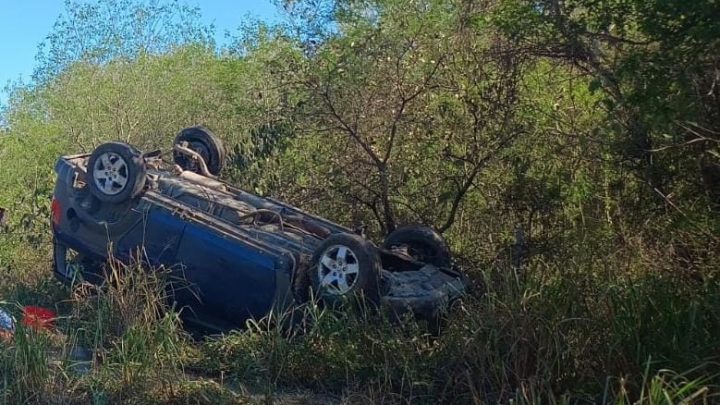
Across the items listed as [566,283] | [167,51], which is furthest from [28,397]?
[167,51]

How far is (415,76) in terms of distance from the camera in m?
9.47

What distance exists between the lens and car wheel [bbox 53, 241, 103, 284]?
8.08 metres

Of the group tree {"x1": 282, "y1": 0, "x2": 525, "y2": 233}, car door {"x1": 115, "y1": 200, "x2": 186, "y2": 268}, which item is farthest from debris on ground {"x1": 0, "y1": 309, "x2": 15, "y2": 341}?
tree {"x1": 282, "y1": 0, "x2": 525, "y2": 233}

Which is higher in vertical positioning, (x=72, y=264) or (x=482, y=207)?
(x=482, y=207)

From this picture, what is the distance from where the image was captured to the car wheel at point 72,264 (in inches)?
318

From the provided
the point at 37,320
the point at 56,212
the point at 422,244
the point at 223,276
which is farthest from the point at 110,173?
the point at 422,244

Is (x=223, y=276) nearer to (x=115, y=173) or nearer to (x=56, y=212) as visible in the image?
(x=115, y=173)

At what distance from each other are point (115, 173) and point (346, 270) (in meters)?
2.49

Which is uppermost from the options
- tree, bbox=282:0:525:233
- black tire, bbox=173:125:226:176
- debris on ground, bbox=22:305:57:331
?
tree, bbox=282:0:525:233

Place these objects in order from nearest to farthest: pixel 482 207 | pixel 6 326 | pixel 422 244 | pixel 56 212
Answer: pixel 6 326
pixel 56 212
pixel 422 244
pixel 482 207

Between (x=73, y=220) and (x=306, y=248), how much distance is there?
2.30 meters

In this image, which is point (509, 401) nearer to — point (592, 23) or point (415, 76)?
point (592, 23)

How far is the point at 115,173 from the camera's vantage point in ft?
25.7

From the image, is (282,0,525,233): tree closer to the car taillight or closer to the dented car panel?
the dented car panel
